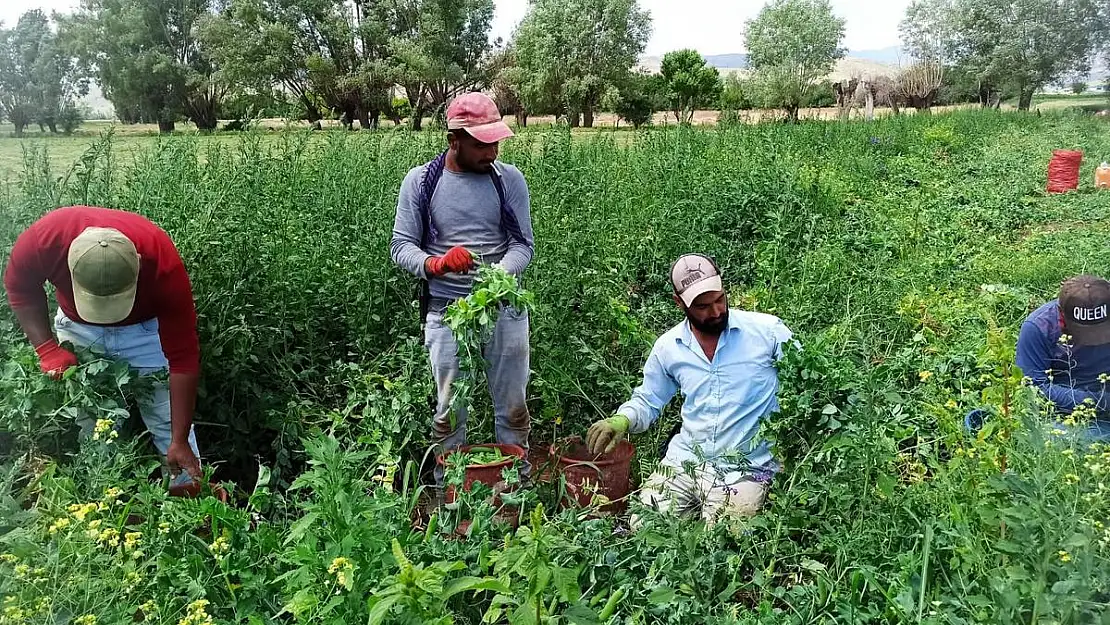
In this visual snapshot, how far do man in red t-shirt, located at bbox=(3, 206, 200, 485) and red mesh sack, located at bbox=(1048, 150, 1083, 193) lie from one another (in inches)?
463

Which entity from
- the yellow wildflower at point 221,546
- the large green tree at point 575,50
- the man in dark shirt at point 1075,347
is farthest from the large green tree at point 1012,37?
the large green tree at point 575,50

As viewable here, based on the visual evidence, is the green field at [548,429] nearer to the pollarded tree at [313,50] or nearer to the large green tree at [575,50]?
the pollarded tree at [313,50]

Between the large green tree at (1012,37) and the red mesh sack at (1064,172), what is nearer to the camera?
the red mesh sack at (1064,172)

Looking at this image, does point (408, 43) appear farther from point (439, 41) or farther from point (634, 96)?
point (634, 96)

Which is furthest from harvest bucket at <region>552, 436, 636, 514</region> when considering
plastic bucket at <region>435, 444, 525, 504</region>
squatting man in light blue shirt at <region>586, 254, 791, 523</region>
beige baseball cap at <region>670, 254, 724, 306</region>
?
beige baseball cap at <region>670, 254, 724, 306</region>

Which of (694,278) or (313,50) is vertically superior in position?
(313,50)

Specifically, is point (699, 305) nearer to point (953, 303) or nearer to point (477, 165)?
point (477, 165)

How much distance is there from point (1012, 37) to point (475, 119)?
2338 cm

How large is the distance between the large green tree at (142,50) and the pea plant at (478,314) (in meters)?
2.91

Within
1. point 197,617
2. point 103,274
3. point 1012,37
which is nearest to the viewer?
point 197,617

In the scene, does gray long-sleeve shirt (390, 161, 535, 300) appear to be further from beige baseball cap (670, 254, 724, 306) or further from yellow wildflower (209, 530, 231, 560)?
yellow wildflower (209, 530, 231, 560)

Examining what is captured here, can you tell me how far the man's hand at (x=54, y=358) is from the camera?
2.67 m

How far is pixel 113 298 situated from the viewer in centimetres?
276

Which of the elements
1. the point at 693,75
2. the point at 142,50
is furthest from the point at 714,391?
the point at 693,75
